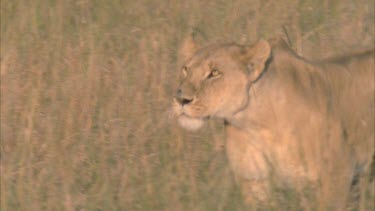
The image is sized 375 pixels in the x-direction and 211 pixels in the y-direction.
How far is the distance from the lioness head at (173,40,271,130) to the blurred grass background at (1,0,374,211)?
0.93ft

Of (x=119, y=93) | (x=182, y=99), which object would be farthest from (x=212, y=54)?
(x=119, y=93)

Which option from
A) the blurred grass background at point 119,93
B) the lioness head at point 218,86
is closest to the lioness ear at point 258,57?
the lioness head at point 218,86

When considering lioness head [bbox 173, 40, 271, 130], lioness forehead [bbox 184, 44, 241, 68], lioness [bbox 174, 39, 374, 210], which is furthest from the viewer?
lioness forehead [bbox 184, 44, 241, 68]

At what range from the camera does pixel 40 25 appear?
7.54 m

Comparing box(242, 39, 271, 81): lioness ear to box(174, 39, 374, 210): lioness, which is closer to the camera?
box(174, 39, 374, 210): lioness

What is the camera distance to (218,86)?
17.0 feet

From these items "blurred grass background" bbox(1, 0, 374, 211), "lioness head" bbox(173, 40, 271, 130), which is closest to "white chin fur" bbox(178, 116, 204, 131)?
"lioness head" bbox(173, 40, 271, 130)

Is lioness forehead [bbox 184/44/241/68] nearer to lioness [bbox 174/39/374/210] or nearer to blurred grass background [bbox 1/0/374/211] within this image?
lioness [bbox 174/39/374/210]

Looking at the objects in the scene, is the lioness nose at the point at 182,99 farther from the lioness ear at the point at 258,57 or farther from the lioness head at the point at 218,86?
the lioness ear at the point at 258,57

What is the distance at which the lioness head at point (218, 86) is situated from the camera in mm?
5121

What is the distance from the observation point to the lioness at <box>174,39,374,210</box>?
5.02 metres

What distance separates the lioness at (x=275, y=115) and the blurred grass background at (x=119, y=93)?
0.68 ft

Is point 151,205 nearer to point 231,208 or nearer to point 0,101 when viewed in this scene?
point 231,208

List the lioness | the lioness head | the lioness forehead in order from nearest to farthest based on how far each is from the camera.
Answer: the lioness
the lioness head
the lioness forehead
